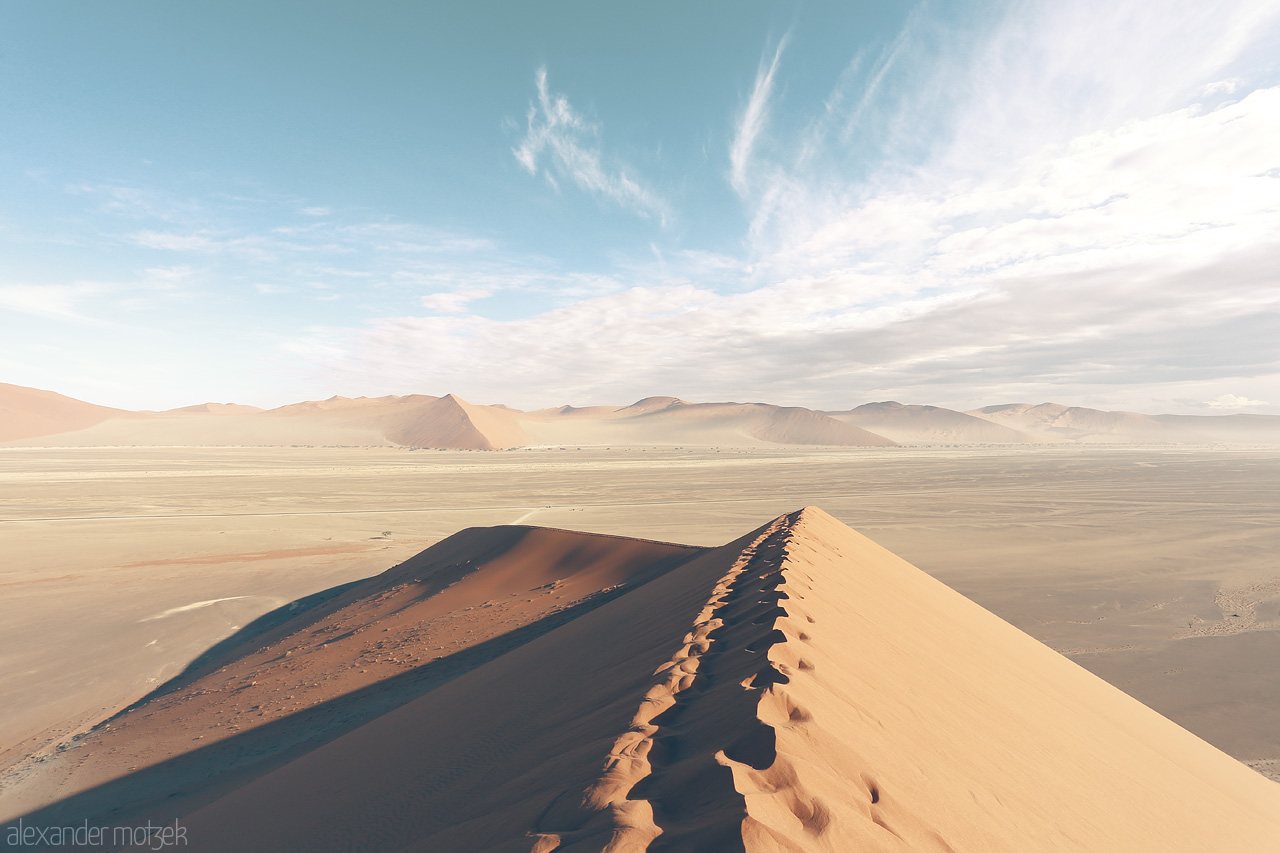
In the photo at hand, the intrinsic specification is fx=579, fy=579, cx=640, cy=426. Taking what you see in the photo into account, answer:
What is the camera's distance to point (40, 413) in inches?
5541

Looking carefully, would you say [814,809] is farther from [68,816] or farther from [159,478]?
[159,478]

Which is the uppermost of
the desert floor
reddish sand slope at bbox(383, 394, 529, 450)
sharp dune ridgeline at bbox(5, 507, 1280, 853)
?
reddish sand slope at bbox(383, 394, 529, 450)

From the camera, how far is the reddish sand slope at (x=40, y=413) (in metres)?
127

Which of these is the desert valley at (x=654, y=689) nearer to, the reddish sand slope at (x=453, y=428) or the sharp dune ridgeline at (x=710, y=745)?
the sharp dune ridgeline at (x=710, y=745)

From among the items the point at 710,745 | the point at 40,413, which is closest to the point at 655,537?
the point at 710,745

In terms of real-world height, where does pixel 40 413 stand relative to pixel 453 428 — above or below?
above

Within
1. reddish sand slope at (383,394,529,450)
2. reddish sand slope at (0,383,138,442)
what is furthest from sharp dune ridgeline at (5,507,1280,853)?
reddish sand slope at (0,383,138,442)

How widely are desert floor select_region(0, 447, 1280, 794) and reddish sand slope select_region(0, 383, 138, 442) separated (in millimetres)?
128115

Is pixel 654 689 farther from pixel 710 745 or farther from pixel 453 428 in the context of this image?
pixel 453 428

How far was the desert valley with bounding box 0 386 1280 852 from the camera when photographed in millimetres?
1975

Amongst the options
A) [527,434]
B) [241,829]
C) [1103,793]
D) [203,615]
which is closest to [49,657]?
[203,615]

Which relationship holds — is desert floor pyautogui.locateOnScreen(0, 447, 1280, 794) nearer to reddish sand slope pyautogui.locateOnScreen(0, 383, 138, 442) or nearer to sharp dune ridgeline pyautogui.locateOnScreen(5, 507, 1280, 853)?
sharp dune ridgeline pyautogui.locateOnScreen(5, 507, 1280, 853)

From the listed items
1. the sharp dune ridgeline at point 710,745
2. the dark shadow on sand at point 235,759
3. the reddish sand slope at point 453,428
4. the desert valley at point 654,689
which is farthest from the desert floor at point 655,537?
the reddish sand slope at point 453,428

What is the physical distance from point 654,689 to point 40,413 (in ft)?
659
